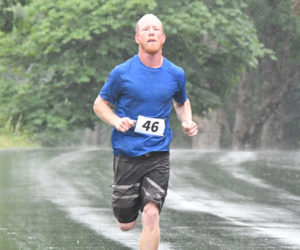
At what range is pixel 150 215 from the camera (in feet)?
21.6

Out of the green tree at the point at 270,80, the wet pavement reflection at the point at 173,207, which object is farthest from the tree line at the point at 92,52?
the wet pavement reflection at the point at 173,207

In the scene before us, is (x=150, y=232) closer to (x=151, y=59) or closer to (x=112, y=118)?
(x=112, y=118)

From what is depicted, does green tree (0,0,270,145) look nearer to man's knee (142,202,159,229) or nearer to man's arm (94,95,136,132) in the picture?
man's arm (94,95,136,132)

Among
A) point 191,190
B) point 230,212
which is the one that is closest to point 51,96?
point 191,190

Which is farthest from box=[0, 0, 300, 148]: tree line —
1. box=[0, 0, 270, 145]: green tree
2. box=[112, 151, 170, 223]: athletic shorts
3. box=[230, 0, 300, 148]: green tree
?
box=[112, 151, 170, 223]: athletic shorts

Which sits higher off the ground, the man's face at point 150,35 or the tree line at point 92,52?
the man's face at point 150,35

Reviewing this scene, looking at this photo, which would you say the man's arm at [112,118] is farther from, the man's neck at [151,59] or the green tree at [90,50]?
the green tree at [90,50]

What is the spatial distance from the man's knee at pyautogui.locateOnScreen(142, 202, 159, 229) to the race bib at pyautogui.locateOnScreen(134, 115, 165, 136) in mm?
502

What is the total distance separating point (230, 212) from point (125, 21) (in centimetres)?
1877

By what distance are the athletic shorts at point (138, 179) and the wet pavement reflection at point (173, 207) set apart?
915mm

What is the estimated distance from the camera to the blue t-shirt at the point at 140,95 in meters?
6.64

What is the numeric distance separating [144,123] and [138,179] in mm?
445

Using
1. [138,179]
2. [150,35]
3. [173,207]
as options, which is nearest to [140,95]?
[150,35]

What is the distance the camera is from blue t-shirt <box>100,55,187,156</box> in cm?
664
